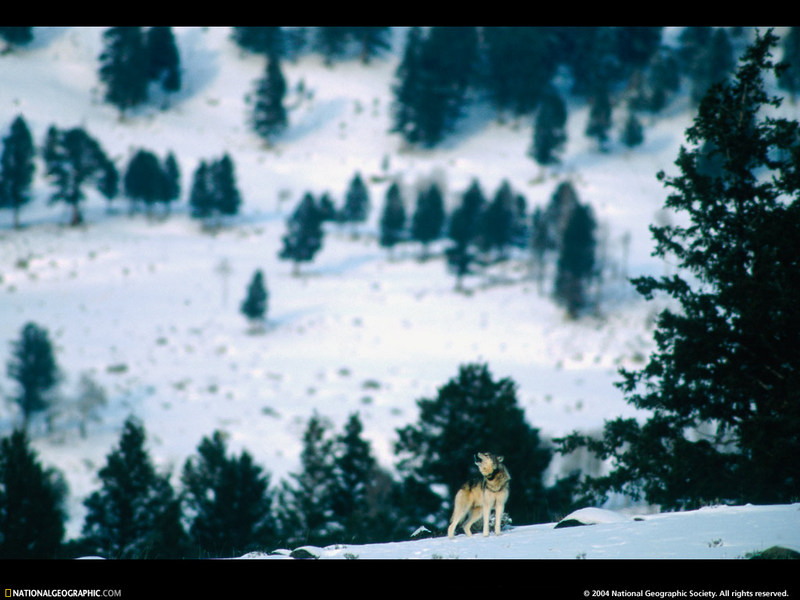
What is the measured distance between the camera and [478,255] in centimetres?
7469

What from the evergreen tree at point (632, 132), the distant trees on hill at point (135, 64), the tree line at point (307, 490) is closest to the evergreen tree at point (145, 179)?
the distant trees on hill at point (135, 64)

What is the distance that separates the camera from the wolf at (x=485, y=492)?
722 cm

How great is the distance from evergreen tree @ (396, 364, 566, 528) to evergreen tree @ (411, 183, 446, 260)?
51203 millimetres

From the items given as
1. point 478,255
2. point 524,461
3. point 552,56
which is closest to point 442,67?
point 552,56

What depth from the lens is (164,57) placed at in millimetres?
A: 106625

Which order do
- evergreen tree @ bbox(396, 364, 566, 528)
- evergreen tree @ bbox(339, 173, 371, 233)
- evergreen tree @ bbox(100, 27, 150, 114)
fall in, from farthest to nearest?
evergreen tree @ bbox(100, 27, 150, 114) < evergreen tree @ bbox(339, 173, 371, 233) < evergreen tree @ bbox(396, 364, 566, 528)

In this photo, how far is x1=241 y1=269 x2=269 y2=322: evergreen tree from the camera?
190ft

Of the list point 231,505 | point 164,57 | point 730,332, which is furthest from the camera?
point 164,57

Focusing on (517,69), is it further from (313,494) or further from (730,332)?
(730,332)

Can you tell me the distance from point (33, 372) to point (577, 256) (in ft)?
Result: 175


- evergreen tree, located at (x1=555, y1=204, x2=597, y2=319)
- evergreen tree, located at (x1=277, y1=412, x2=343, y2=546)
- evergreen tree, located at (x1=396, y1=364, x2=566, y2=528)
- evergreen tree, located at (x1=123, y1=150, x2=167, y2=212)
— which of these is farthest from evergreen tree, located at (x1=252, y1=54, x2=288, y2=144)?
evergreen tree, located at (x1=396, y1=364, x2=566, y2=528)

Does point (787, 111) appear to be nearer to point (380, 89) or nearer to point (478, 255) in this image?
point (478, 255)

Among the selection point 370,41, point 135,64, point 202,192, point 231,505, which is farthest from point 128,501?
point 370,41

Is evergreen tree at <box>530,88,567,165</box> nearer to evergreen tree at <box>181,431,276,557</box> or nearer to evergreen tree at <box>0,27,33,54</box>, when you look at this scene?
evergreen tree at <box>181,431,276,557</box>
